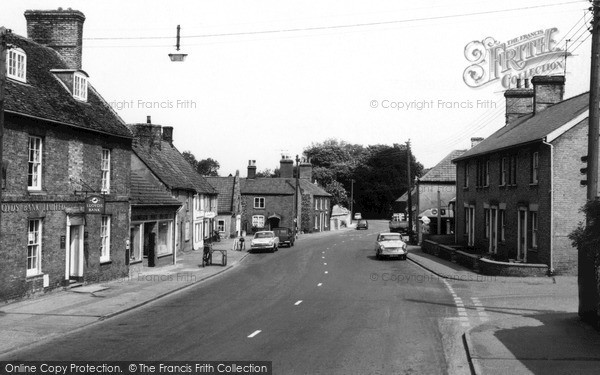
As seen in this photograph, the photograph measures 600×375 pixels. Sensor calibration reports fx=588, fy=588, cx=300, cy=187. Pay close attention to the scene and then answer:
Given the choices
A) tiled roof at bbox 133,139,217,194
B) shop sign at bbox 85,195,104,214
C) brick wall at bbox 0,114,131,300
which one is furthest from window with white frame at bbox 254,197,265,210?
shop sign at bbox 85,195,104,214

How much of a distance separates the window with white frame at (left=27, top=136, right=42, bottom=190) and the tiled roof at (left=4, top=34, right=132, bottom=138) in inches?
39.2

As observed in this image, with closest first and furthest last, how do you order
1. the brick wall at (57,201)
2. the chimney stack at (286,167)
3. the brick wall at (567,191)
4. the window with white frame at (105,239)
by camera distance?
the brick wall at (57,201), the window with white frame at (105,239), the brick wall at (567,191), the chimney stack at (286,167)

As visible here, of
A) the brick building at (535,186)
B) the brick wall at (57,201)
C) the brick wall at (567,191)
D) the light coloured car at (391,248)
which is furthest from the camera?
the light coloured car at (391,248)

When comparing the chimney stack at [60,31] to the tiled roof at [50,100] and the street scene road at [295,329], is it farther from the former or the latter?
the street scene road at [295,329]

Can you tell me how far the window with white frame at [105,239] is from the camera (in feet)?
82.5

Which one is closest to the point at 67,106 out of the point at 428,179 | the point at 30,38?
the point at 30,38

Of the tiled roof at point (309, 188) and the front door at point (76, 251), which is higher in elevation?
the tiled roof at point (309, 188)

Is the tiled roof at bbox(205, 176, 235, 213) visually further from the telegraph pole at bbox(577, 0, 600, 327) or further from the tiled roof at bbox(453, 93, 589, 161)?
the telegraph pole at bbox(577, 0, 600, 327)

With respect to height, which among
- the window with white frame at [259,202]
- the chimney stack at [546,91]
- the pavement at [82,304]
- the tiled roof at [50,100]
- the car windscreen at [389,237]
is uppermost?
the chimney stack at [546,91]

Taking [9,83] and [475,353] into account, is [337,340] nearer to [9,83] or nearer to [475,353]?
[475,353]

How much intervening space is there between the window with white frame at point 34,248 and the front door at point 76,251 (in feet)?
8.22

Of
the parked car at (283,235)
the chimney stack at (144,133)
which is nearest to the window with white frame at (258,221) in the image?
the parked car at (283,235)

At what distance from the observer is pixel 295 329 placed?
Result: 15102mm

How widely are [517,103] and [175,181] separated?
25.1 m
